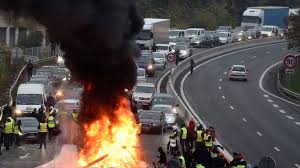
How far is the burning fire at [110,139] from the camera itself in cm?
2050

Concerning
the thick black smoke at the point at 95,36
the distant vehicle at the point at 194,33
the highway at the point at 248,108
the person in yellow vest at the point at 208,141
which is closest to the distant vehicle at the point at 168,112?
the highway at the point at 248,108

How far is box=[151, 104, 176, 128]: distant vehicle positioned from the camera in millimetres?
43169

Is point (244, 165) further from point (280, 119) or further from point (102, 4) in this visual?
point (280, 119)

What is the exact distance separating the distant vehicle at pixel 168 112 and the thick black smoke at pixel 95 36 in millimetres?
22467

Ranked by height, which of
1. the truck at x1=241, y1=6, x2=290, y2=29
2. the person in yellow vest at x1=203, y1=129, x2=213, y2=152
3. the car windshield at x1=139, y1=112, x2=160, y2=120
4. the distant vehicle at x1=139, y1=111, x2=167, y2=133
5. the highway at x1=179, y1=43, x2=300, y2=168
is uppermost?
the truck at x1=241, y1=6, x2=290, y2=29

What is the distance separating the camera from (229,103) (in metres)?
55.3

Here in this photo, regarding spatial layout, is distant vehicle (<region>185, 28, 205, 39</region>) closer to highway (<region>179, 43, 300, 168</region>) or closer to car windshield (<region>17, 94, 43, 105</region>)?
highway (<region>179, 43, 300, 168</region>)

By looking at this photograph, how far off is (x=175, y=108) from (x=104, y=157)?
2592cm

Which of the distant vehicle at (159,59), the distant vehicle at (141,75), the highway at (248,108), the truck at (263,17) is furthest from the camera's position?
the truck at (263,17)

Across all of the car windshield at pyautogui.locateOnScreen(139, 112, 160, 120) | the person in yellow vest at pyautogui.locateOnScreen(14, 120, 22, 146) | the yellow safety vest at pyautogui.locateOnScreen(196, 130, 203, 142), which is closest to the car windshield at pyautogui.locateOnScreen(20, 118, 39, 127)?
the person in yellow vest at pyautogui.locateOnScreen(14, 120, 22, 146)

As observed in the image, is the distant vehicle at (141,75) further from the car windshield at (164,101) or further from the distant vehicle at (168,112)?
the distant vehicle at (168,112)

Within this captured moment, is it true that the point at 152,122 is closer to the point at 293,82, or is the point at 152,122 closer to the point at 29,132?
the point at 29,132

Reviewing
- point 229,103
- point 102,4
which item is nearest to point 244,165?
point 102,4

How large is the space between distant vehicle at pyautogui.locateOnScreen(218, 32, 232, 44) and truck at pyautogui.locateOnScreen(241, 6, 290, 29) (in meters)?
10.8
